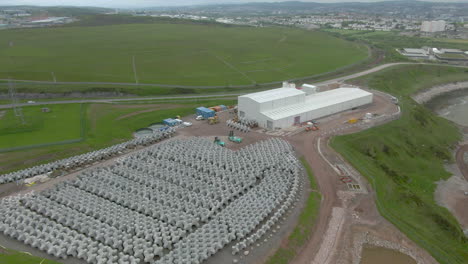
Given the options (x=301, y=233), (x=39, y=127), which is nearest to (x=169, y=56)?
(x=39, y=127)

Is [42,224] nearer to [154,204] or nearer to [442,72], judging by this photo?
[154,204]

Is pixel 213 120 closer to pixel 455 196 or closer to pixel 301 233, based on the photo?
pixel 301 233

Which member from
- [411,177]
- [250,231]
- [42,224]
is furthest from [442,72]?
[42,224]

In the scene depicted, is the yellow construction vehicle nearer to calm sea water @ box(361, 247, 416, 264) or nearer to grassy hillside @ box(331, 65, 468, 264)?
grassy hillside @ box(331, 65, 468, 264)

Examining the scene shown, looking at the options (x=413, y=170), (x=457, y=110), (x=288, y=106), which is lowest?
(x=457, y=110)

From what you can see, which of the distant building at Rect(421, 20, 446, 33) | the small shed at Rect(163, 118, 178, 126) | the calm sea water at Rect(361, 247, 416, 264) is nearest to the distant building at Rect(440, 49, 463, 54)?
the distant building at Rect(421, 20, 446, 33)
